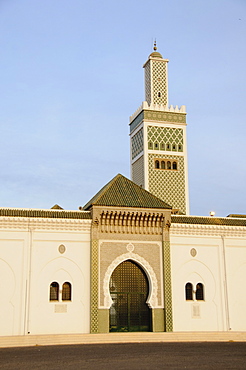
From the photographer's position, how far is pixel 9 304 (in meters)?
17.2

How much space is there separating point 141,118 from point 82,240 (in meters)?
10.9

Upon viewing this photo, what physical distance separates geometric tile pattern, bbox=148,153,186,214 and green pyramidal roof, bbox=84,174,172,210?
6140mm

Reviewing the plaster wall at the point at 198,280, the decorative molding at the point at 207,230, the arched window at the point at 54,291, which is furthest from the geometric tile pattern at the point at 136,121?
the arched window at the point at 54,291

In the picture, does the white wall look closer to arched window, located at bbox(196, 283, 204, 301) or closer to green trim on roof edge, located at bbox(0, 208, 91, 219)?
green trim on roof edge, located at bbox(0, 208, 91, 219)

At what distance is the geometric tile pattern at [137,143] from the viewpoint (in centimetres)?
2748

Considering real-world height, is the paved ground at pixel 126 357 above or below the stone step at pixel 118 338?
below

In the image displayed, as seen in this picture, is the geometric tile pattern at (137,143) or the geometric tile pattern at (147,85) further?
the geometric tile pattern at (147,85)

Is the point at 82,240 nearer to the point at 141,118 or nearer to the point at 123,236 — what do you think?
the point at 123,236

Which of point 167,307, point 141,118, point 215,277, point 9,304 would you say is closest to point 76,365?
point 9,304

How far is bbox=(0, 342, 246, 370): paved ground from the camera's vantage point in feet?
36.0

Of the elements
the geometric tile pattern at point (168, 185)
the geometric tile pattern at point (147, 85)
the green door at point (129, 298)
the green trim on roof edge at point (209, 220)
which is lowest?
the green door at point (129, 298)

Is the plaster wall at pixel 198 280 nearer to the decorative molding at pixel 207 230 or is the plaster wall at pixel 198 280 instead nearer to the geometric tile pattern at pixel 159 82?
the decorative molding at pixel 207 230

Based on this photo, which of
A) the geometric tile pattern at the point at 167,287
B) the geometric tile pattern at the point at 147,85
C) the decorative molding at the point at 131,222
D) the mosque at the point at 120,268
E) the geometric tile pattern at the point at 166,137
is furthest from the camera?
the geometric tile pattern at the point at 147,85

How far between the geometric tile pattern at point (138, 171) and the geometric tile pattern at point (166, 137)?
1.20 metres
